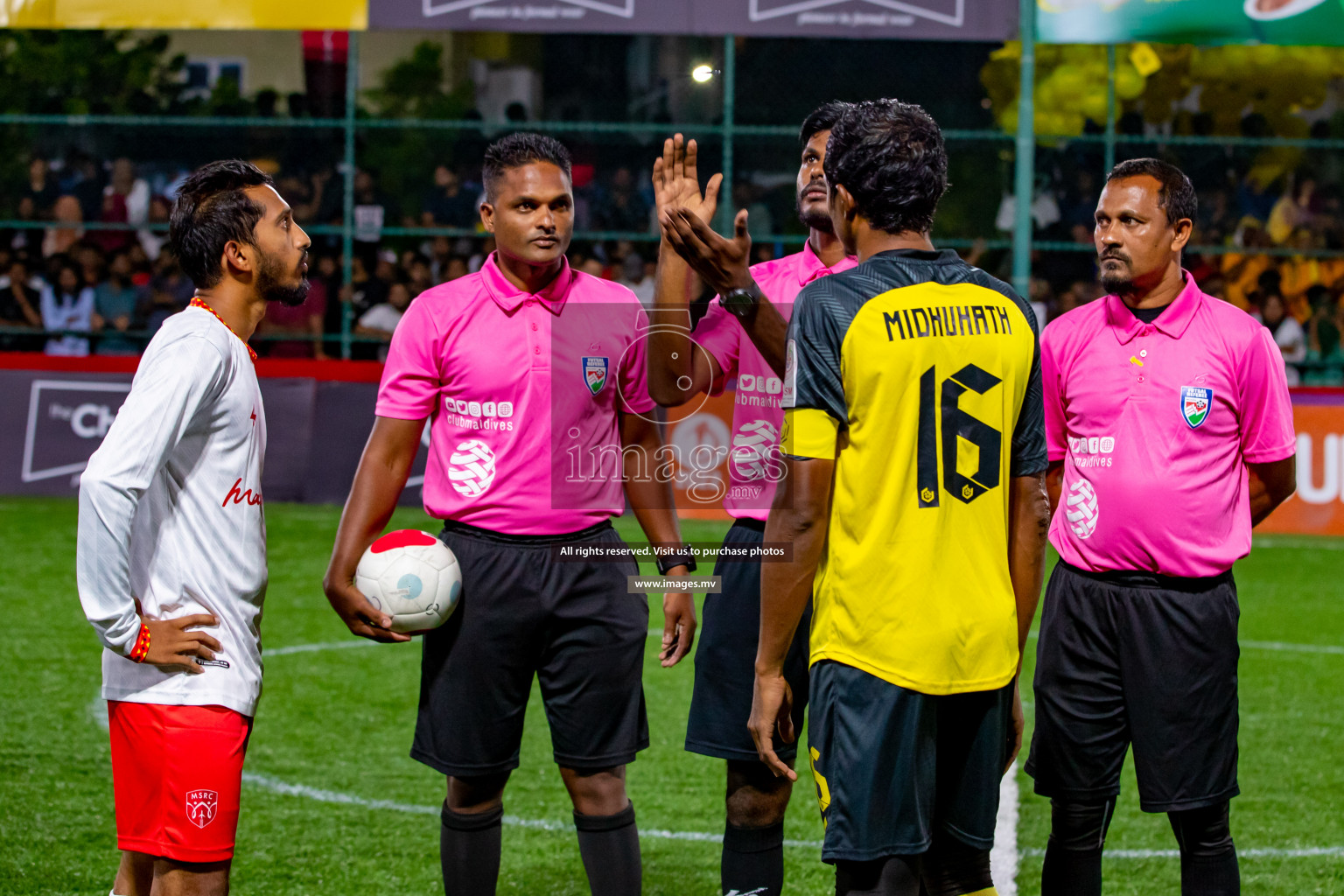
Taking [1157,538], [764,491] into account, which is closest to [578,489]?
[764,491]

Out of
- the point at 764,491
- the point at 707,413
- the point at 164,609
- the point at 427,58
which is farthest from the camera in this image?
the point at 427,58

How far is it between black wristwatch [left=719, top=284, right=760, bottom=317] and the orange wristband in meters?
1.51

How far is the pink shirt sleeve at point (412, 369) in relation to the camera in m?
3.97

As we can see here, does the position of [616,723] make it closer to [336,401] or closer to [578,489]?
[578,489]

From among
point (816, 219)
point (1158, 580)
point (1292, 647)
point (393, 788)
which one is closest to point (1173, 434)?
point (1158, 580)

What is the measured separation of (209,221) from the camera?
3455mm

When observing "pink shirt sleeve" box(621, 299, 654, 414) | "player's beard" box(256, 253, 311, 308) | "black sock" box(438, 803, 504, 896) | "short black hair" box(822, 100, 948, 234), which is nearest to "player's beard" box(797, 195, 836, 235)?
"pink shirt sleeve" box(621, 299, 654, 414)

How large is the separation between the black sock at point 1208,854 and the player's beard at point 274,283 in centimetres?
273

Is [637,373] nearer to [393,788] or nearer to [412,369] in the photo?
[412,369]

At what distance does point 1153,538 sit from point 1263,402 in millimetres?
481

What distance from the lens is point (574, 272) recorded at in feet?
14.3

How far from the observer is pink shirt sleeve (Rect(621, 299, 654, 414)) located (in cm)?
418

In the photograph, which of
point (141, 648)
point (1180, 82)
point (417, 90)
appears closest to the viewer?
point (141, 648)

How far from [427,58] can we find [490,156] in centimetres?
1610
